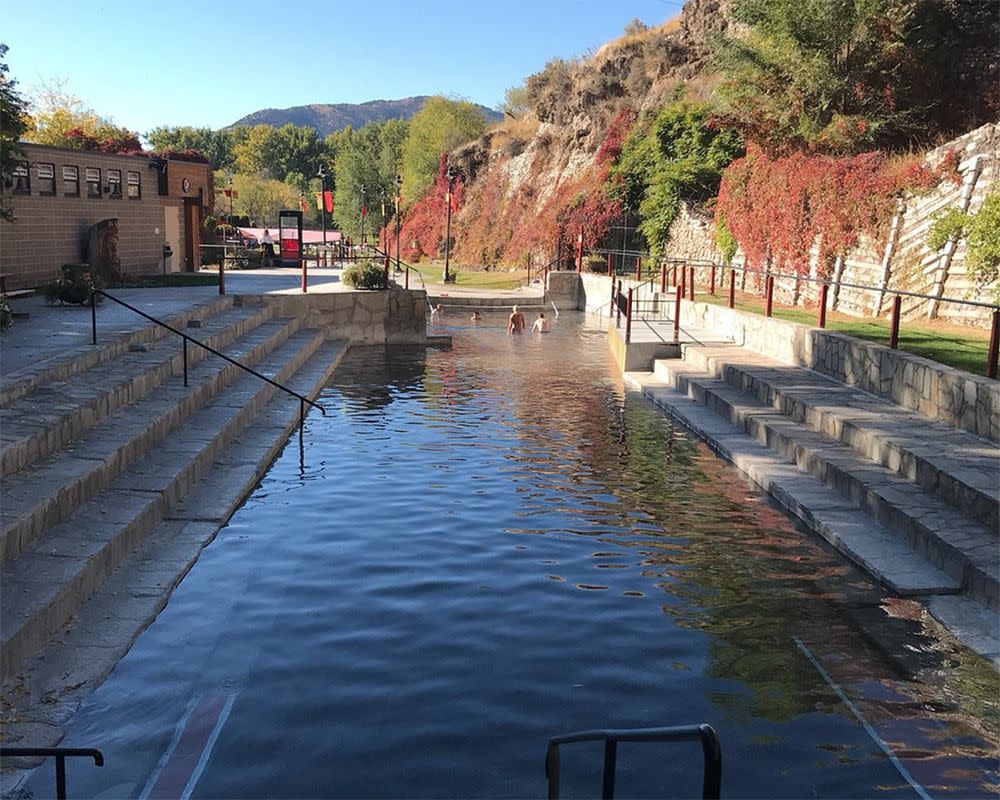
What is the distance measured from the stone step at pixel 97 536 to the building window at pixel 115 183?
1945cm

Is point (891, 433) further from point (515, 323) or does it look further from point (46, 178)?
point (46, 178)

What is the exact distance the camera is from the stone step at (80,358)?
1141 cm

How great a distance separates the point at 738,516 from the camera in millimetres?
11359

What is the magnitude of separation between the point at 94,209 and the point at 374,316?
9.15 m

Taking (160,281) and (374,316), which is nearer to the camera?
(374,316)

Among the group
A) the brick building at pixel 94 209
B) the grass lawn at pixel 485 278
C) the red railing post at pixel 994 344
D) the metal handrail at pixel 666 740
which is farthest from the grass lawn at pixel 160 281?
the metal handrail at pixel 666 740

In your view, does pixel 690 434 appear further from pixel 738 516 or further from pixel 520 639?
pixel 520 639

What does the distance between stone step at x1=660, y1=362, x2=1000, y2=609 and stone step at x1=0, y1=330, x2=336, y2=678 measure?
712cm

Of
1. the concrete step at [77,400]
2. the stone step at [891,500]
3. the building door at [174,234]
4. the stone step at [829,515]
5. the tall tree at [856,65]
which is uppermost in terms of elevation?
the tall tree at [856,65]

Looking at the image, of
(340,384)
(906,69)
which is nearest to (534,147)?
(906,69)

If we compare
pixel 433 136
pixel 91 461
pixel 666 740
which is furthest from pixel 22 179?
pixel 433 136

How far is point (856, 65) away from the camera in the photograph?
28562mm

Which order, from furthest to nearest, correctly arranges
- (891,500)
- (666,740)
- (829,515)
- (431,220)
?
(431,220) → (829,515) → (891,500) → (666,740)

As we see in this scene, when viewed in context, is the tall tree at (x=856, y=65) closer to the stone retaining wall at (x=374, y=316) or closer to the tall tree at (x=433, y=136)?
the stone retaining wall at (x=374, y=316)
